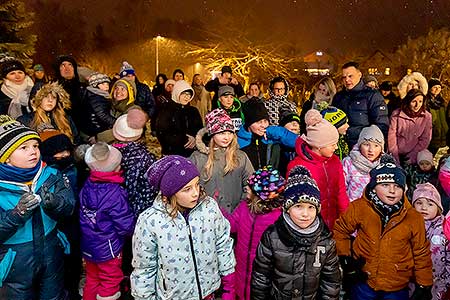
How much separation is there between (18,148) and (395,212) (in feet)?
9.96

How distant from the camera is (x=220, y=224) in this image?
11.2 feet

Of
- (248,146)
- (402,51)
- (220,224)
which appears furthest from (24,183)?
(402,51)

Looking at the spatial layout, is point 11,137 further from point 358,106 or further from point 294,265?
point 358,106

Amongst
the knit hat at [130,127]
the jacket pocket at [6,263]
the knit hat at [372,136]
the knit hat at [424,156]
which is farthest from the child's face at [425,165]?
the jacket pocket at [6,263]

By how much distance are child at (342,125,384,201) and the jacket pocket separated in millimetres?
3352

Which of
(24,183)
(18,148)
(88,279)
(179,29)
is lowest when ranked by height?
(88,279)

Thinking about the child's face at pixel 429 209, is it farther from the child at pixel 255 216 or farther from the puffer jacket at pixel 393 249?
the child at pixel 255 216

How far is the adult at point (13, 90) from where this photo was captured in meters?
6.28

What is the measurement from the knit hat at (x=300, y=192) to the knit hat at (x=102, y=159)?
5.62 ft

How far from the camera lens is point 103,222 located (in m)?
4.19

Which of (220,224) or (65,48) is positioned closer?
(220,224)

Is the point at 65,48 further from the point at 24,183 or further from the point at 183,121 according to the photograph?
the point at 24,183

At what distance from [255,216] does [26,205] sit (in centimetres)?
176

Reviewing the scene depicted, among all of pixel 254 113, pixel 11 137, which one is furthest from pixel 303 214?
pixel 11 137
